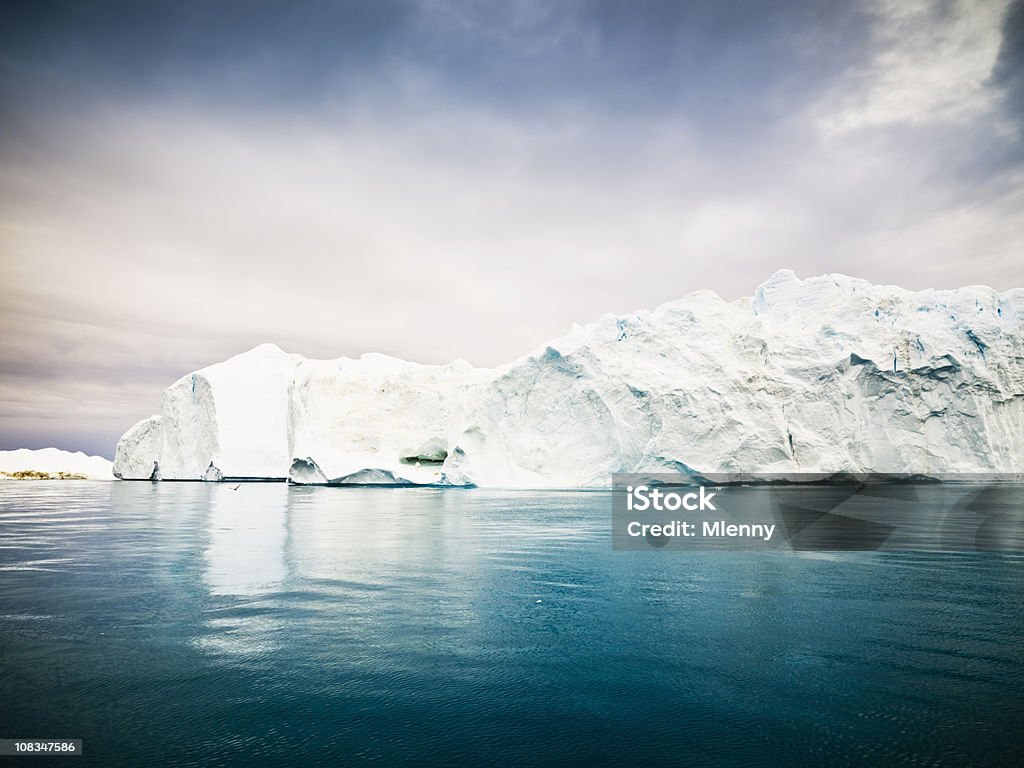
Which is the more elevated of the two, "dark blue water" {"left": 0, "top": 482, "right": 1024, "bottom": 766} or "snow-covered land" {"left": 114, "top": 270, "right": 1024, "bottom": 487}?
"snow-covered land" {"left": 114, "top": 270, "right": 1024, "bottom": 487}

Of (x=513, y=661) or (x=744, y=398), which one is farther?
(x=744, y=398)

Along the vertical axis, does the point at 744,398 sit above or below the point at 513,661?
above

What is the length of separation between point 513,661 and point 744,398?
33533mm

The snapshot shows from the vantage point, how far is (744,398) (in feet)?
118

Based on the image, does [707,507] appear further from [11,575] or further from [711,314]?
[11,575]

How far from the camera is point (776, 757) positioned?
3.59 meters

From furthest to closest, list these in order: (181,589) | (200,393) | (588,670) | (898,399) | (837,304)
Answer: (200,393) < (837,304) < (898,399) < (181,589) < (588,670)

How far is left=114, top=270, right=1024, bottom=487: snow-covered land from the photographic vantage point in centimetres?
3575

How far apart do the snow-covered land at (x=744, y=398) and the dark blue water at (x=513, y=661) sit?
25623 millimetres

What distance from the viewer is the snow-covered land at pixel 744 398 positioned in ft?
117

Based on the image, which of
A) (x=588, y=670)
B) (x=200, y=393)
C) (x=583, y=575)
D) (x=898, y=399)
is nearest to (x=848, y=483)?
(x=898, y=399)

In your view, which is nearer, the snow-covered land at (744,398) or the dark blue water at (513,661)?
the dark blue water at (513,661)

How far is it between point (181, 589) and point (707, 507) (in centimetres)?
2118

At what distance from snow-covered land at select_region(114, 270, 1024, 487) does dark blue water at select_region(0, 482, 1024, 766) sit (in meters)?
25.6
